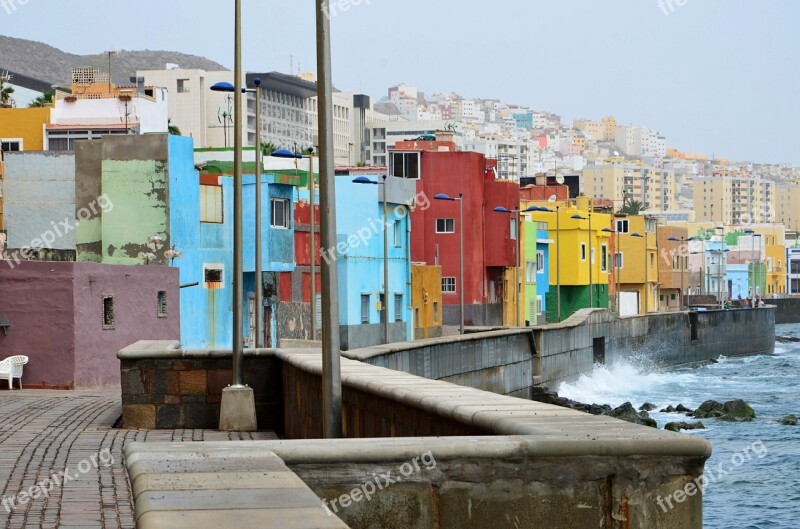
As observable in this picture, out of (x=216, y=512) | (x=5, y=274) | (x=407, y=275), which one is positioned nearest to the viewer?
(x=216, y=512)

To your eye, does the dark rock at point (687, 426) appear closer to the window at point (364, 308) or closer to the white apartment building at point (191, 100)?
the window at point (364, 308)

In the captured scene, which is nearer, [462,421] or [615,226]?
[462,421]

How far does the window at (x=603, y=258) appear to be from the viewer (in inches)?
3629

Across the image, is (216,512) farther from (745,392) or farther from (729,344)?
(729,344)

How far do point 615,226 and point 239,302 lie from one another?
270 ft

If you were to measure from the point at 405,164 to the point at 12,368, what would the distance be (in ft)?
138

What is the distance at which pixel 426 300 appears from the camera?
6038 cm

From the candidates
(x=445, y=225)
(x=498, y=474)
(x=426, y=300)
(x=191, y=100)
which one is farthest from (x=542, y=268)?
(x=191, y=100)

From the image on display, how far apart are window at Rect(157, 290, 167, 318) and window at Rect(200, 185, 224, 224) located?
10.2 m

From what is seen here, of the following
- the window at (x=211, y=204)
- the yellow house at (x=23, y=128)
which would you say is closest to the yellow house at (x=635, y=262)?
the yellow house at (x=23, y=128)

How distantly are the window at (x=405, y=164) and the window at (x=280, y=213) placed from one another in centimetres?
2060

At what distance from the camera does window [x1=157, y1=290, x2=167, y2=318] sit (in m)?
33.7

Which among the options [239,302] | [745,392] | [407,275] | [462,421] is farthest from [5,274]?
[745,392]

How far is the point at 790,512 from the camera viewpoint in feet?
99.8
